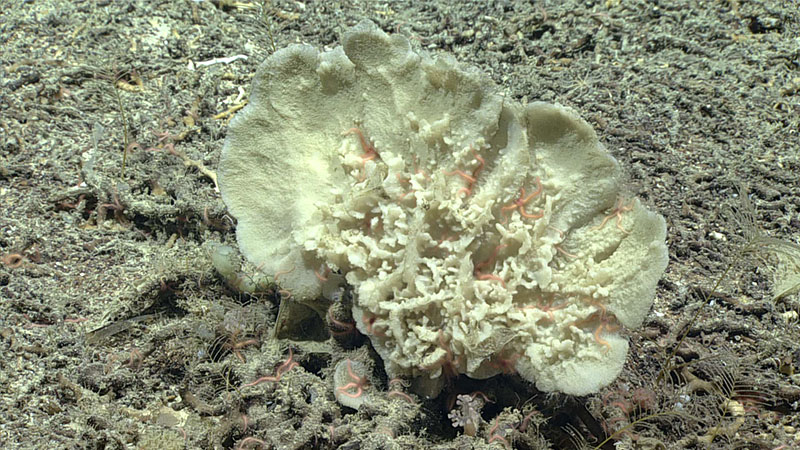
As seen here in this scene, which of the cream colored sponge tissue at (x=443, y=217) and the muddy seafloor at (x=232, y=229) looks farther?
the muddy seafloor at (x=232, y=229)

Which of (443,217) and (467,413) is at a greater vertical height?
(443,217)

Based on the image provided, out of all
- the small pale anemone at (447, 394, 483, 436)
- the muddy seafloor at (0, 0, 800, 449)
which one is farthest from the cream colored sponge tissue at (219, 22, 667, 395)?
the muddy seafloor at (0, 0, 800, 449)

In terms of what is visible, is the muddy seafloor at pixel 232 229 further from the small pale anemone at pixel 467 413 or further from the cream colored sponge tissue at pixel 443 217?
the cream colored sponge tissue at pixel 443 217

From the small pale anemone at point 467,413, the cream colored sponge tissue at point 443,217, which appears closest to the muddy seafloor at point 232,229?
the small pale anemone at point 467,413

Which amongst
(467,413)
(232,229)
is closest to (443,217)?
(467,413)

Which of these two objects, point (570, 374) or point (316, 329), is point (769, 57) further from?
point (316, 329)

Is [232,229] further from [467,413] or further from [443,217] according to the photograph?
[467,413]

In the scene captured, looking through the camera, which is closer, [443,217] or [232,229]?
[443,217]
